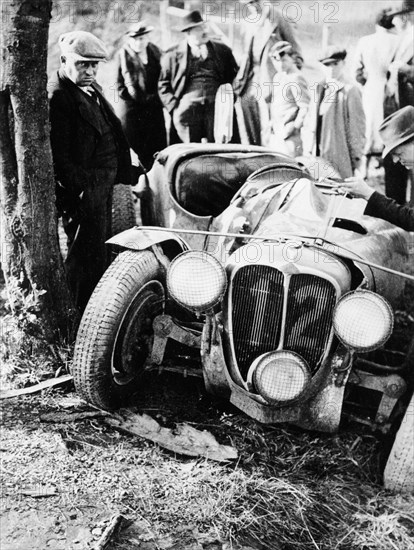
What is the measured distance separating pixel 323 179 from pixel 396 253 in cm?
71

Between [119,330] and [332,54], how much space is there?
3.32m

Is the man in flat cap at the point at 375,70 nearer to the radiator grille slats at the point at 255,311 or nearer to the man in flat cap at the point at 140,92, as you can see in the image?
the man in flat cap at the point at 140,92

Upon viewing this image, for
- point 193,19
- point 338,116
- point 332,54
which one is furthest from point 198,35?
point 338,116

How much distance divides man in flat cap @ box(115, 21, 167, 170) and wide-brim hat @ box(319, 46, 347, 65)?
1426mm

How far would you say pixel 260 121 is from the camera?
4973 mm

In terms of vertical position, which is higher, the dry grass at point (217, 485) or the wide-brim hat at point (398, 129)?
the wide-brim hat at point (398, 129)

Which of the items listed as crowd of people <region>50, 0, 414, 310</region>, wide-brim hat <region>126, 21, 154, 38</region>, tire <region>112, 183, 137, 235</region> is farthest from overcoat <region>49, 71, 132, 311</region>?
wide-brim hat <region>126, 21, 154, 38</region>

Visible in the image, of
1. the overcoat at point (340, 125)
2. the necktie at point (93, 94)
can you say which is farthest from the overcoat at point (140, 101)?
the overcoat at point (340, 125)

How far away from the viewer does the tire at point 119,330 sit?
278 cm

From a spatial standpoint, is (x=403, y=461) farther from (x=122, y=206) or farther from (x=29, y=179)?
(x=122, y=206)

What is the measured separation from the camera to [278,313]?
270 centimetres

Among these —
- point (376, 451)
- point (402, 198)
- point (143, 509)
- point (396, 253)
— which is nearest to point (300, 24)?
point (402, 198)

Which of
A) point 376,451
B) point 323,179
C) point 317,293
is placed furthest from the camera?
point 323,179

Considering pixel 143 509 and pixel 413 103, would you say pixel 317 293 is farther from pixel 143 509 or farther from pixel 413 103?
pixel 413 103
